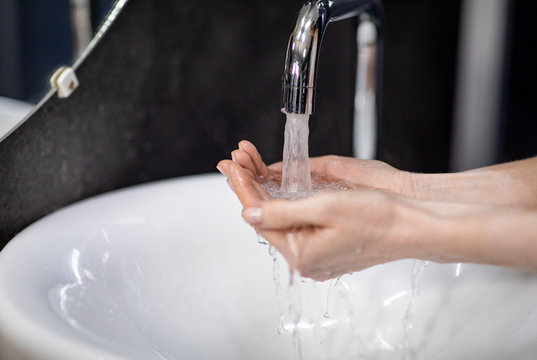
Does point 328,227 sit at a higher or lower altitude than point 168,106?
lower

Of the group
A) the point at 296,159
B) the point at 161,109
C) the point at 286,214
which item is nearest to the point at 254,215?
the point at 286,214

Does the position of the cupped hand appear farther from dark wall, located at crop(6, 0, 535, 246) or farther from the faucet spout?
dark wall, located at crop(6, 0, 535, 246)

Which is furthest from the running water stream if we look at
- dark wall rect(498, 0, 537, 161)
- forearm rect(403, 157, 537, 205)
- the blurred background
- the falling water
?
dark wall rect(498, 0, 537, 161)

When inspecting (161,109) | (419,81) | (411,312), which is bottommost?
(411,312)

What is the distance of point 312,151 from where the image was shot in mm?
956

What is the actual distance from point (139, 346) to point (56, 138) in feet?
1.14

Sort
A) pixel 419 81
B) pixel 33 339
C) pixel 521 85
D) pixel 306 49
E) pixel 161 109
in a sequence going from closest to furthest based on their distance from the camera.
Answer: pixel 33 339 → pixel 306 49 → pixel 161 109 → pixel 419 81 → pixel 521 85

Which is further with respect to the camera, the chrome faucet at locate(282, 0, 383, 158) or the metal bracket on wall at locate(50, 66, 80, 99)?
the metal bracket on wall at locate(50, 66, 80, 99)

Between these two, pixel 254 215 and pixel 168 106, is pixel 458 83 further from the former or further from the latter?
pixel 254 215

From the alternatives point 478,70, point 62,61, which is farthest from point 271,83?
point 478,70

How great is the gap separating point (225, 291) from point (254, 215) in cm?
24

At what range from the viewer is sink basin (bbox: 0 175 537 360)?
566 millimetres

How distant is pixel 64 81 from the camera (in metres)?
0.72

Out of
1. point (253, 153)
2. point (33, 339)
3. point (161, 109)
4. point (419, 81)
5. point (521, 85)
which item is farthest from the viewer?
point (521, 85)
